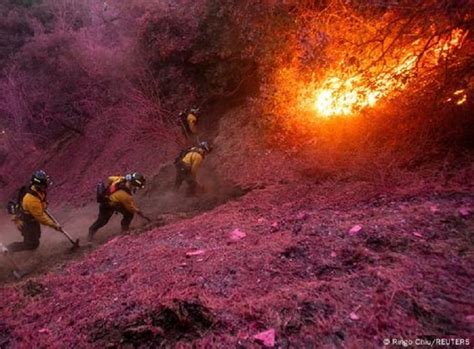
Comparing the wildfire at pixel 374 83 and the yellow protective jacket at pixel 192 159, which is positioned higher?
the wildfire at pixel 374 83

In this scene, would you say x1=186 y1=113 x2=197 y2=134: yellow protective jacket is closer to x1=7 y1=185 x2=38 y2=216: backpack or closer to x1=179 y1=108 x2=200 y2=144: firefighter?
x1=179 y1=108 x2=200 y2=144: firefighter

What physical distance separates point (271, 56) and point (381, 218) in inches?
289

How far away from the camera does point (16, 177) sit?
17.9 metres

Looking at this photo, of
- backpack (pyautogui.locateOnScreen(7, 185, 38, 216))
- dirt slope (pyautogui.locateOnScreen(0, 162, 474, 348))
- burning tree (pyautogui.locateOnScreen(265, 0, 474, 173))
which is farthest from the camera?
backpack (pyautogui.locateOnScreen(7, 185, 38, 216))

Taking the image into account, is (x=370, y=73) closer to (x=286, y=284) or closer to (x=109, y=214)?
(x=286, y=284)

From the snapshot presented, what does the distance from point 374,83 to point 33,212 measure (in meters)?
7.69

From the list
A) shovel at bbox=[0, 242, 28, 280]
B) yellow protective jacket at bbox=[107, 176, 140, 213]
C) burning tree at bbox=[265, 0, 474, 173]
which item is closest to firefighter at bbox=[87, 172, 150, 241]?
yellow protective jacket at bbox=[107, 176, 140, 213]

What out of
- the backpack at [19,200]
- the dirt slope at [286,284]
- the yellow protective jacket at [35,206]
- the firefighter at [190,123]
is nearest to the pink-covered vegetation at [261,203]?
the dirt slope at [286,284]

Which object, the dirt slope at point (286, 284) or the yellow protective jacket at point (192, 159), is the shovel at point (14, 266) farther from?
the yellow protective jacket at point (192, 159)

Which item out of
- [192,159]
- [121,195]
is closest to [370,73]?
[192,159]

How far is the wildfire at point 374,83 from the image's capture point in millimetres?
6637

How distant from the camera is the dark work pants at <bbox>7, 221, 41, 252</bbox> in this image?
8016 millimetres

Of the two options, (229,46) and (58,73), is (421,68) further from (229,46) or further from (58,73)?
(58,73)

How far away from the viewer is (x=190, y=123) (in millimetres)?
13398
